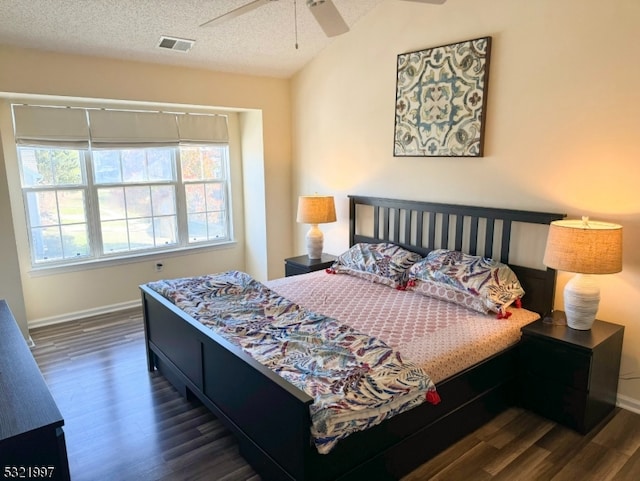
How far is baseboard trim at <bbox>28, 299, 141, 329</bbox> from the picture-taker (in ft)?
14.0

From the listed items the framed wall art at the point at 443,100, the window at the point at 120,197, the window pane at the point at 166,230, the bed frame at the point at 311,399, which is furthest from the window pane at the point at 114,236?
the framed wall art at the point at 443,100

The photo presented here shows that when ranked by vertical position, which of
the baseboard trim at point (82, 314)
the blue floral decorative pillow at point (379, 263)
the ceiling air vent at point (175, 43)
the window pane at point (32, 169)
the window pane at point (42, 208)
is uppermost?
the ceiling air vent at point (175, 43)

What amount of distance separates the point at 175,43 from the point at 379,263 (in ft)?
8.34

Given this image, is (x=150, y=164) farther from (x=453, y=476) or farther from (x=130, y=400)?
(x=453, y=476)

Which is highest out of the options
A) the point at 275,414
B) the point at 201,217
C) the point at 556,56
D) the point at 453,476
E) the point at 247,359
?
the point at 556,56

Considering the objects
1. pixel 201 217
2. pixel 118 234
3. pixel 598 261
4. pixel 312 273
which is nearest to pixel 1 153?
pixel 118 234

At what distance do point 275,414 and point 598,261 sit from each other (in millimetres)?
1906

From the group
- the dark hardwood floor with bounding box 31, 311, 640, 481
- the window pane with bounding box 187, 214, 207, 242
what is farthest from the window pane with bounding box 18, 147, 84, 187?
the dark hardwood floor with bounding box 31, 311, 640, 481

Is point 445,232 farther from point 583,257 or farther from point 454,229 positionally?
point 583,257

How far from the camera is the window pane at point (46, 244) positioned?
425cm

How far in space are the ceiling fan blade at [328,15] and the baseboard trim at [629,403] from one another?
2.85 meters

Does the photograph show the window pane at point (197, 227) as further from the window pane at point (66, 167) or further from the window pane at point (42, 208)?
the window pane at point (42, 208)

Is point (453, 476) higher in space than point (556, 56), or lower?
lower

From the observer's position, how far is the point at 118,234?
470cm
